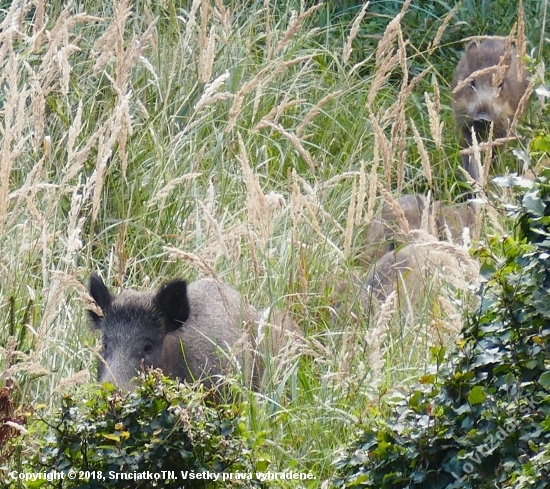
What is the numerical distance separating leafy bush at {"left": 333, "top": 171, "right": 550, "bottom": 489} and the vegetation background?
422 mm

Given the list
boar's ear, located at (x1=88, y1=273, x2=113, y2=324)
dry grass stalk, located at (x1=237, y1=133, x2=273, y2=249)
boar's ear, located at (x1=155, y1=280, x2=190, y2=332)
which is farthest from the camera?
boar's ear, located at (x1=155, y1=280, x2=190, y2=332)

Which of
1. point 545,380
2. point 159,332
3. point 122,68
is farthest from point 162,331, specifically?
point 545,380

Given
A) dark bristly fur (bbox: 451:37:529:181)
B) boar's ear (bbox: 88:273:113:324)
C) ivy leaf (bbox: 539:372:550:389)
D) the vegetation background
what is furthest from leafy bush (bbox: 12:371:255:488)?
dark bristly fur (bbox: 451:37:529:181)

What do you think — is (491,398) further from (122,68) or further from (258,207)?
(122,68)

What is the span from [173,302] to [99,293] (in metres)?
0.38

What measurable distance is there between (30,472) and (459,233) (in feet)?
13.6

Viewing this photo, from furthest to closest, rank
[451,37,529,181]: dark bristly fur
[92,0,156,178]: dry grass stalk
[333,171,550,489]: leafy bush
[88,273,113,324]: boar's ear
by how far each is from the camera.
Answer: [451,37,529,181]: dark bristly fur < [88,273,113,324]: boar's ear < [92,0,156,178]: dry grass stalk < [333,171,550,489]: leafy bush

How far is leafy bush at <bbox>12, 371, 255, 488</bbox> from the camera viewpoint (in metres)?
3.64

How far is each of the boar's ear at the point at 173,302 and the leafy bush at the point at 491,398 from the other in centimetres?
229

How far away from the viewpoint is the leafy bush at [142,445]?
143 inches

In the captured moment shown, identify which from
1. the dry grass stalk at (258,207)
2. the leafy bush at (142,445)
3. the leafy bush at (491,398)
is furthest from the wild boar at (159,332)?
the leafy bush at (491,398)

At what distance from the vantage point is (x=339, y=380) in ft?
15.1

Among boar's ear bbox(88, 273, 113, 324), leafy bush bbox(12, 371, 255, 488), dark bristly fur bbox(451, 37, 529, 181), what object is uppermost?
leafy bush bbox(12, 371, 255, 488)

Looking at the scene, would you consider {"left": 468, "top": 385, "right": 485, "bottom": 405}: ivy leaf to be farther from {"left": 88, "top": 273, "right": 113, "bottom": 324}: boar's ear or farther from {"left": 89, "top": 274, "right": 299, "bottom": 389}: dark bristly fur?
{"left": 88, "top": 273, "right": 113, "bottom": 324}: boar's ear
